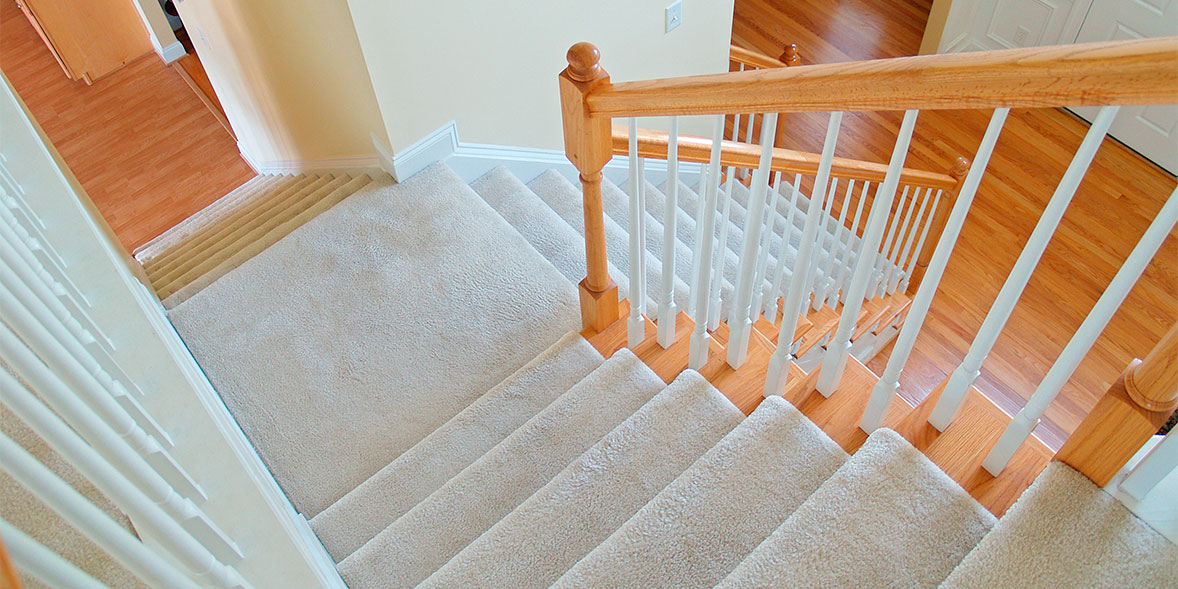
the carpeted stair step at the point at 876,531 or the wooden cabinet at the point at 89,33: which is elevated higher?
the carpeted stair step at the point at 876,531

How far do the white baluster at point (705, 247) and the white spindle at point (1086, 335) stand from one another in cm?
62

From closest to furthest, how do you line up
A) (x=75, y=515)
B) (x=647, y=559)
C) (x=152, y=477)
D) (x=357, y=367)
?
(x=75, y=515)
(x=152, y=477)
(x=647, y=559)
(x=357, y=367)

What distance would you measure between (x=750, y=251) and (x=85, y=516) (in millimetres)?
1122

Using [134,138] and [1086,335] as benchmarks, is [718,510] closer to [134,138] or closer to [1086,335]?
[1086,335]

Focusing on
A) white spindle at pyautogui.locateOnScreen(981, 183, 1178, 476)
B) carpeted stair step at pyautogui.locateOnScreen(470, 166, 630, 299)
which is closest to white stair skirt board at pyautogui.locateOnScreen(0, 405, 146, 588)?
white spindle at pyautogui.locateOnScreen(981, 183, 1178, 476)

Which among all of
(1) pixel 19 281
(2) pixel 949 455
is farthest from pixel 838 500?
(1) pixel 19 281

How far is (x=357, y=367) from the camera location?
232 centimetres

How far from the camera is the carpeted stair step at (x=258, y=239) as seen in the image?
108 inches

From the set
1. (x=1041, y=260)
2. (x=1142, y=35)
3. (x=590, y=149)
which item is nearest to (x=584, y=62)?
(x=590, y=149)

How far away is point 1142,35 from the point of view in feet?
12.7

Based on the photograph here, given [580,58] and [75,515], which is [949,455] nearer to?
[580,58]

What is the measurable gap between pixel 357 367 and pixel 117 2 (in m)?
4.75

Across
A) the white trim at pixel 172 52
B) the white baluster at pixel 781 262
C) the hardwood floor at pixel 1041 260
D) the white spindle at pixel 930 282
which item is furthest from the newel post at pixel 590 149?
the white trim at pixel 172 52

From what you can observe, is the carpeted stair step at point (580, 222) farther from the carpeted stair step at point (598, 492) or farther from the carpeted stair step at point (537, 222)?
the carpeted stair step at point (598, 492)
